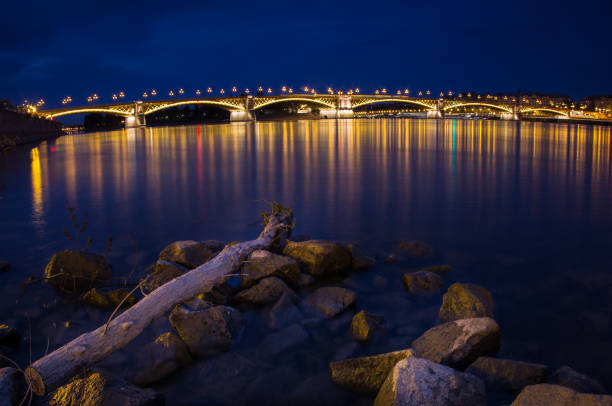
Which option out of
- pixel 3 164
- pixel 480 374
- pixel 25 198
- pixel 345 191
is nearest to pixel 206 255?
pixel 480 374

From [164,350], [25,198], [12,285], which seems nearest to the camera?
[164,350]

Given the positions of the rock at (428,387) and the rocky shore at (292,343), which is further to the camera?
the rocky shore at (292,343)

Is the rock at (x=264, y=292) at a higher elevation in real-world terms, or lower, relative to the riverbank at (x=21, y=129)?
lower

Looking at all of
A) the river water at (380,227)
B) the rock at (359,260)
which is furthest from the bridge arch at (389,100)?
the rock at (359,260)

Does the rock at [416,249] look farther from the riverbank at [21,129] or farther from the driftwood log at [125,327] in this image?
the riverbank at [21,129]

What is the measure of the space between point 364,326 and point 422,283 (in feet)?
4.70

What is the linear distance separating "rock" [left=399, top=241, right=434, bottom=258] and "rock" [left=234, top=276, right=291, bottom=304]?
8.18 ft

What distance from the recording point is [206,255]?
6.20 metres

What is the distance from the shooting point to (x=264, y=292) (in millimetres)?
5207

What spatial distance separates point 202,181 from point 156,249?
8.22 metres

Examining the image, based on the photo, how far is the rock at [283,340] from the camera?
14.2 ft

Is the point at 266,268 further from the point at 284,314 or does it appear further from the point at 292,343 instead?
the point at 292,343

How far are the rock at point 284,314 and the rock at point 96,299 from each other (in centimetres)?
185

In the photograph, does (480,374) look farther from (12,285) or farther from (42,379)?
(12,285)
